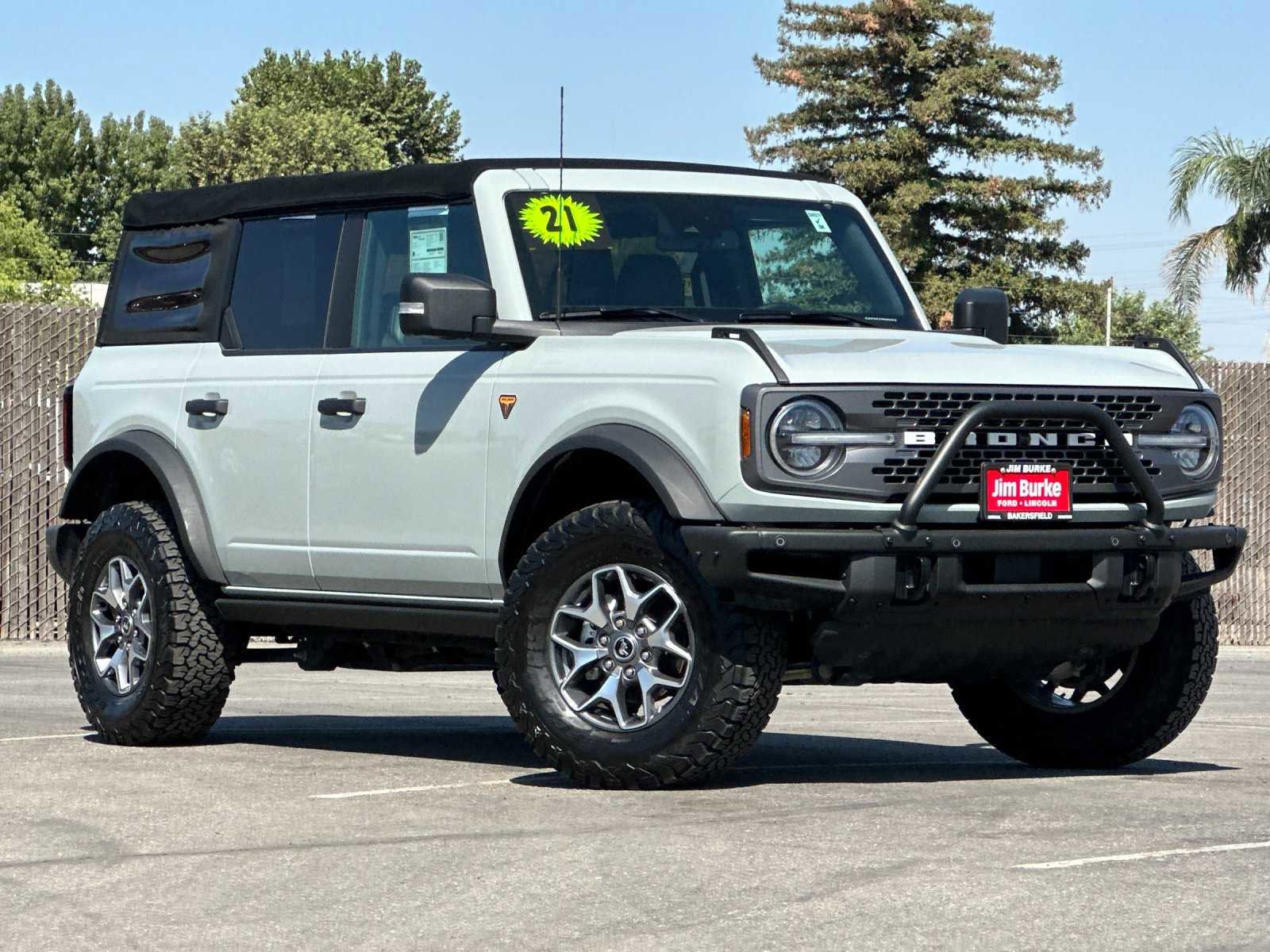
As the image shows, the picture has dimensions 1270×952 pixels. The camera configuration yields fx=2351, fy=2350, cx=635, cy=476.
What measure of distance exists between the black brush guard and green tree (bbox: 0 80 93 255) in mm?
73258

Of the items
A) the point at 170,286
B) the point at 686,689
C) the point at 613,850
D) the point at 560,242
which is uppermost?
the point at 560,242

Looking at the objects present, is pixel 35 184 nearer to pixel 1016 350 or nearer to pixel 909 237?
pixel 909 237

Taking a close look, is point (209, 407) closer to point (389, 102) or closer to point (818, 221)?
point (818, 221)

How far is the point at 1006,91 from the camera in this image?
1978 inches

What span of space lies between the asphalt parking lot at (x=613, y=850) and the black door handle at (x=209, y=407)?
1.34 metres

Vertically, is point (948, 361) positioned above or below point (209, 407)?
above

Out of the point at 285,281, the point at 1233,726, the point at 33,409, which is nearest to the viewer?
the point at 285,281

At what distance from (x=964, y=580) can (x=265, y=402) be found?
10.3ft

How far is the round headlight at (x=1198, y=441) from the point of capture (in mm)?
7934

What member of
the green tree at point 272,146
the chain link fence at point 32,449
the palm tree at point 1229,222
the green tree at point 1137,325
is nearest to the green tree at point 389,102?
the green tree at point 272,146

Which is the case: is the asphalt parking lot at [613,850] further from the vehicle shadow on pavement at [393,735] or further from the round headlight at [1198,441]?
the round headlight at [1198,441]

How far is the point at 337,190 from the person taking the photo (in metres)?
9.14

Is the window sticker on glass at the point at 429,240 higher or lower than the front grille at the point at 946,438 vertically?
higher

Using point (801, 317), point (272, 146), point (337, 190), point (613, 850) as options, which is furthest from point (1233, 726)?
point (272, 146)
